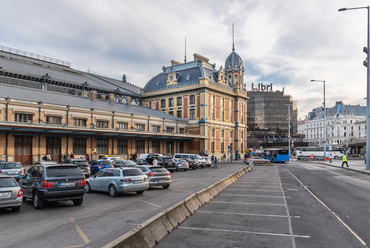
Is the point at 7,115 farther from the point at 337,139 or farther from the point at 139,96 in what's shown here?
the point at 337,139

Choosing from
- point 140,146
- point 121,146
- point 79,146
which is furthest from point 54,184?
point 140,146

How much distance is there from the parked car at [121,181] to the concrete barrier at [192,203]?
4681 mm

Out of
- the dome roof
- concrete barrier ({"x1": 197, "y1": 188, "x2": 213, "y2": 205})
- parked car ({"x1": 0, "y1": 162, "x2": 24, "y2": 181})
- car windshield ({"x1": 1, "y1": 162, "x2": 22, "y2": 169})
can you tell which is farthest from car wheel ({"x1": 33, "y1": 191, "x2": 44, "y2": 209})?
the dome roof

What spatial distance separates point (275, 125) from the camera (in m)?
142

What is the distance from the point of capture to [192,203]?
12266 millimetres

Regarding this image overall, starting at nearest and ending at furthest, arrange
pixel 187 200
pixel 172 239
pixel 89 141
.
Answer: pixel 172 239
pixel 187 200
pixel 89 141

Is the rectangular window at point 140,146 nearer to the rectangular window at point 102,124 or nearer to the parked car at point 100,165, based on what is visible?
the rectangular window at point 102,124

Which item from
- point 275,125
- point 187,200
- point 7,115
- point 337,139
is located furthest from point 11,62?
point 337,139

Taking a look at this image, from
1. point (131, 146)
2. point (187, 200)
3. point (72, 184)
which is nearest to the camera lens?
point (187, 200)

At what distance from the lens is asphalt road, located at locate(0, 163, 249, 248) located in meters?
8.30

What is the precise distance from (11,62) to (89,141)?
20.9m

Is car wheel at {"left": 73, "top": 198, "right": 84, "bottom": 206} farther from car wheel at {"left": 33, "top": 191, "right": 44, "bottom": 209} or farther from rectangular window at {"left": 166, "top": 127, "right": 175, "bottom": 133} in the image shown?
rectangular window at {"left": 166, "top": 127, "right": 175, "bottom": 133}

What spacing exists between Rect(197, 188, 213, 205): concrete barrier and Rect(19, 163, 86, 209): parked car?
5165 millimetres

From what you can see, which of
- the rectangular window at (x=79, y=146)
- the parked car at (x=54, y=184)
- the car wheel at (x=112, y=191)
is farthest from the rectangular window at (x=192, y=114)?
the parked car at (x=54, y=184)
